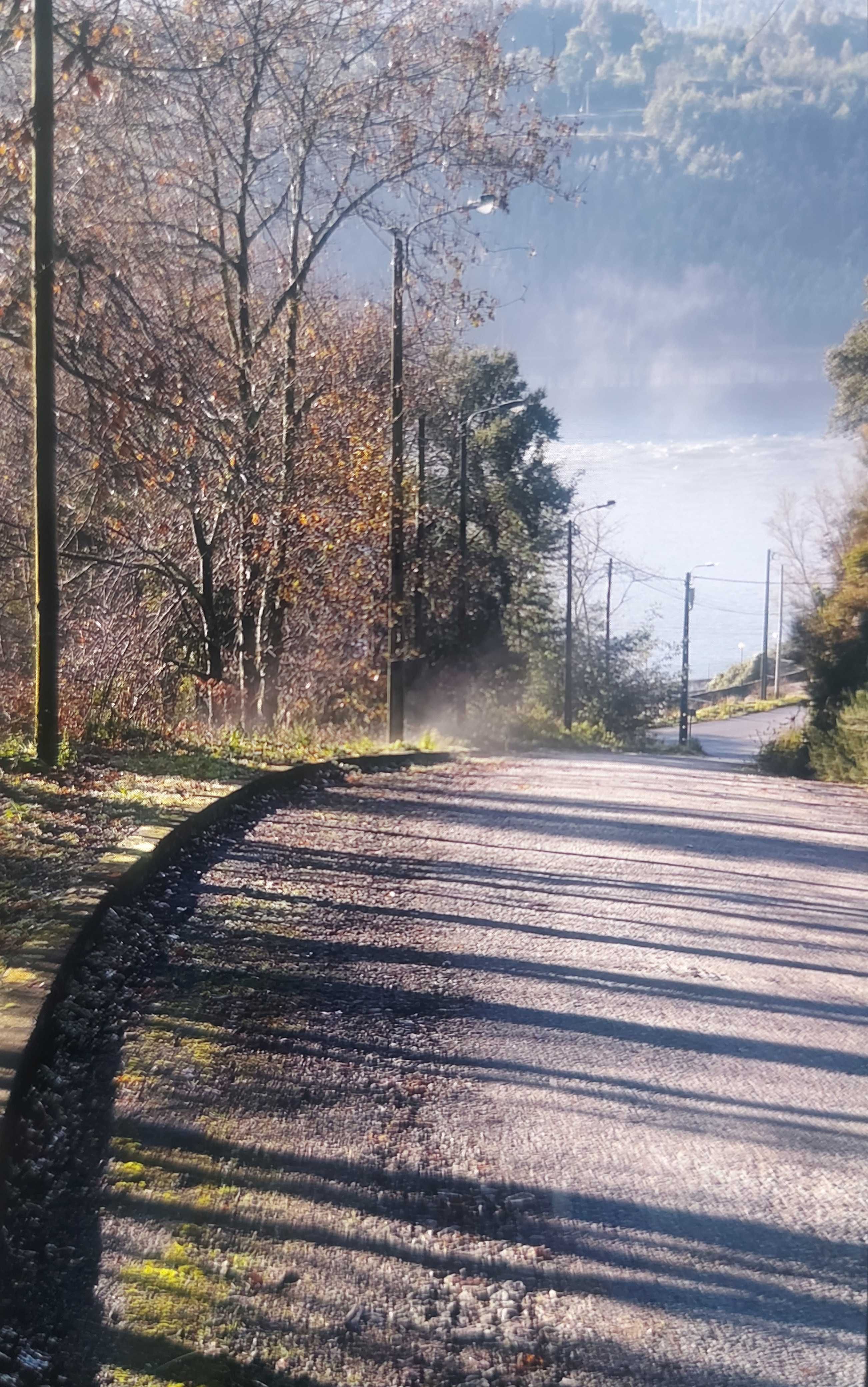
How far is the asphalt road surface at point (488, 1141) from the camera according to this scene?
2.99 meters

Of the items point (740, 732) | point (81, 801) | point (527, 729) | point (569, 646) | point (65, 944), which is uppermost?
point (569, 646)

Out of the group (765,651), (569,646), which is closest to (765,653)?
(765,651)

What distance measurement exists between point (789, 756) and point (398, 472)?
20.4 m

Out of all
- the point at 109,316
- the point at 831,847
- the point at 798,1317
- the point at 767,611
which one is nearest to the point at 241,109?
the point at 109,316

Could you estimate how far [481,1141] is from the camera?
4051mm

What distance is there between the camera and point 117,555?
17.6m

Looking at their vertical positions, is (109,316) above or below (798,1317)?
above

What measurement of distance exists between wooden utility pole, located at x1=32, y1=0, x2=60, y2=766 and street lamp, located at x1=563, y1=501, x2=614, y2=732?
Answer: 33.2 metres

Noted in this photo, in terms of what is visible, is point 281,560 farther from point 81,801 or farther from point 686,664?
point 686,664

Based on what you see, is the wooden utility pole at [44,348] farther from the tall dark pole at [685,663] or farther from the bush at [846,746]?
the tall dark pole at [685,663]

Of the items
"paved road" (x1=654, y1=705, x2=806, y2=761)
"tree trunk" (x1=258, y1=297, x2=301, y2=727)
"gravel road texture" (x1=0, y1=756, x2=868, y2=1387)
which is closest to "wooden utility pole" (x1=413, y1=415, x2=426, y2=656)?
"tree trunk" (x1=258, y1=297, x2=301, y2=727)

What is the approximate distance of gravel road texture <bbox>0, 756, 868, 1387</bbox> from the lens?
117 inches

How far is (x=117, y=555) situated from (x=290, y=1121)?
14.5 meters

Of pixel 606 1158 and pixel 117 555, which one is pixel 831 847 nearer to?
pixel 606 1158
